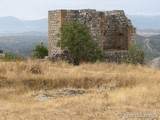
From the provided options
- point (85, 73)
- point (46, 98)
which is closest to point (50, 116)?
point (46, 98)

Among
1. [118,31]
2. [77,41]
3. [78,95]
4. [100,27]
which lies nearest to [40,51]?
[118,31]

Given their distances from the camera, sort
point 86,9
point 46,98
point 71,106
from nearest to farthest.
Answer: point 71,106 < point 46,98 < point 86,9

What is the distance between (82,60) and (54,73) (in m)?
8.41

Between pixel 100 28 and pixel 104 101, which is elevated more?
pixel 100 28

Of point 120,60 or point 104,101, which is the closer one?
point 104,101

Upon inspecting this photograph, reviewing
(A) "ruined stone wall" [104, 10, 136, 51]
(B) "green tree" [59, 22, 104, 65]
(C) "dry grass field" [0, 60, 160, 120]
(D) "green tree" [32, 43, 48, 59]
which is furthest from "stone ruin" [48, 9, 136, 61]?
(C) "dry grass field" [0, 60, 160, 120]

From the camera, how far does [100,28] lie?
2994 centimetres

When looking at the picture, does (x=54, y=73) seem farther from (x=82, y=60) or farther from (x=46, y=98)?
(x=82, y=60)

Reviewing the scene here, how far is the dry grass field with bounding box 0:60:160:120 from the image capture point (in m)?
11.5

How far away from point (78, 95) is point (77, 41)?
40.3 ft

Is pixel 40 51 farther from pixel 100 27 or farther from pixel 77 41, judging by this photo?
pixel 77 41

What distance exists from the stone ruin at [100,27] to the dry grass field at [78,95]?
594 cm

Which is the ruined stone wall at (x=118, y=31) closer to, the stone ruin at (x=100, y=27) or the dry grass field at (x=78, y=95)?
the stone ruin at (x=100, y=27)

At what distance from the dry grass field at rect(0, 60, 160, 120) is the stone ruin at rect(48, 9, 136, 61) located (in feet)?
19.5
